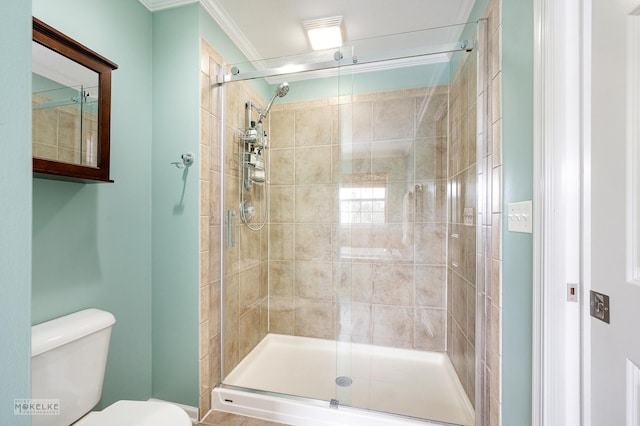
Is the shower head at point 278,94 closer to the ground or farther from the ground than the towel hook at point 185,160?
farther from the ground

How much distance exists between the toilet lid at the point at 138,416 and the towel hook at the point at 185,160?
118cm

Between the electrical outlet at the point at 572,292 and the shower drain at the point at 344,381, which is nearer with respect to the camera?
the electrical outlet at the point at 572,292

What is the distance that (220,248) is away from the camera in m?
1.74

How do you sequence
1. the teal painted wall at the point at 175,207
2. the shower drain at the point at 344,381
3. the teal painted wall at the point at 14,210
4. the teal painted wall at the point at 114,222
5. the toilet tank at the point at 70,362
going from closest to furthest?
the teal painted wall at the point at 14,210 → the toilet tank at the point at 70,362 → the teal painted wall at the point at 114,222 → the teal painted wall at the point at 175,207 → the shower drain at the point at 344,381

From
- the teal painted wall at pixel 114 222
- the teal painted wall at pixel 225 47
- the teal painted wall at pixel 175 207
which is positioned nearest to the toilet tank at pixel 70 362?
the teal painted wall at pixel 114 222

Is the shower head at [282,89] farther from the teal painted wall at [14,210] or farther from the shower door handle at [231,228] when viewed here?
the teal painted wall at [14,210]

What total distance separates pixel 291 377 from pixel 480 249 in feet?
4.98

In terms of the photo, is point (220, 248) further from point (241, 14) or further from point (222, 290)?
point (241, 14)

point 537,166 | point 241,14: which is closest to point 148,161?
point 241,14

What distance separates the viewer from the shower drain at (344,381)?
1.66 m

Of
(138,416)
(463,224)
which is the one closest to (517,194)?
(463,224)

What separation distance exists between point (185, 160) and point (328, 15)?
1303 mm

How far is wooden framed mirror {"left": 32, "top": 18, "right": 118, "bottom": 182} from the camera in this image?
980mm

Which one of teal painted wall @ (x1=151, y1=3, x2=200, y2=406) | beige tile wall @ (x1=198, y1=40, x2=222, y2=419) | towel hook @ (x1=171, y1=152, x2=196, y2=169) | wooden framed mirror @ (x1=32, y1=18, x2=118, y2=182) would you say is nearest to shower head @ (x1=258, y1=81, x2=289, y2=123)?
beige tile wall @ (x1=198, y1=40, x2=222, y2=419)
